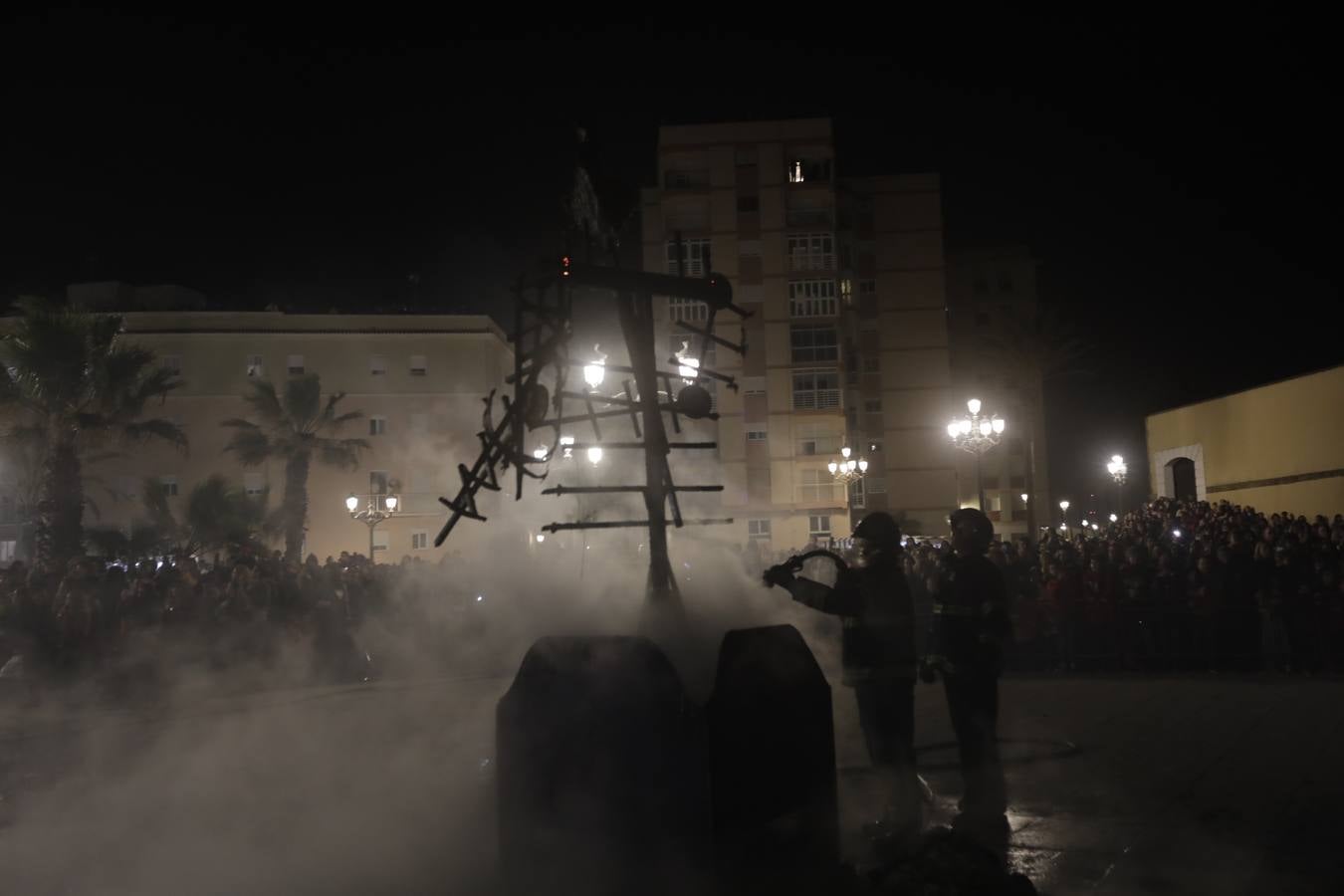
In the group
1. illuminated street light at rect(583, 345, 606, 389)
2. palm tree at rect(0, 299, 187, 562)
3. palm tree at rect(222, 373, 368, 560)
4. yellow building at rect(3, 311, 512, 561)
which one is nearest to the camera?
illuminated street light at rect(583, 345, 606, 389)

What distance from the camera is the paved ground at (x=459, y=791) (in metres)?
5.26

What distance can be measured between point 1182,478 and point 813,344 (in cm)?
1674

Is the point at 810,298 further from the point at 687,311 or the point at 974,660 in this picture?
the point at 974,660

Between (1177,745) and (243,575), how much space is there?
12145 millimetres

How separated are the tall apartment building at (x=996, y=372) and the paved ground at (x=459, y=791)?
49346 millimetres

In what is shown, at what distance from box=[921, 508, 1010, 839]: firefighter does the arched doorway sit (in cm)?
2934

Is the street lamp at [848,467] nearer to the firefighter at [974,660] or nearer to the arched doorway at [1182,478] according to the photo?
the arched doorway at [1182,478]

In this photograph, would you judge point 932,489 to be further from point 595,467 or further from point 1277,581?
point 595,467

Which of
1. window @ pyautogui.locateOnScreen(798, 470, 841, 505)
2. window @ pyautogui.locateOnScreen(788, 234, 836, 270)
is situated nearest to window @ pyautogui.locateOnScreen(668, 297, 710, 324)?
window @ pyautogui.locateOnScreen(788, 234, 836, 270)

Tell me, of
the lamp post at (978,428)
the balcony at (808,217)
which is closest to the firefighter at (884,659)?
the lamp post at (978,428)

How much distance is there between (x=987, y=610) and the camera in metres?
6.32

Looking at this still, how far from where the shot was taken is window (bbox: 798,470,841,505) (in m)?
43.3

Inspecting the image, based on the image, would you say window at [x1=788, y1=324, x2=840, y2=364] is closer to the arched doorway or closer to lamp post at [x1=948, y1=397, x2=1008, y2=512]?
the arched doorway

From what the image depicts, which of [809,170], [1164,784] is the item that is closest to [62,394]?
[1164,784]
